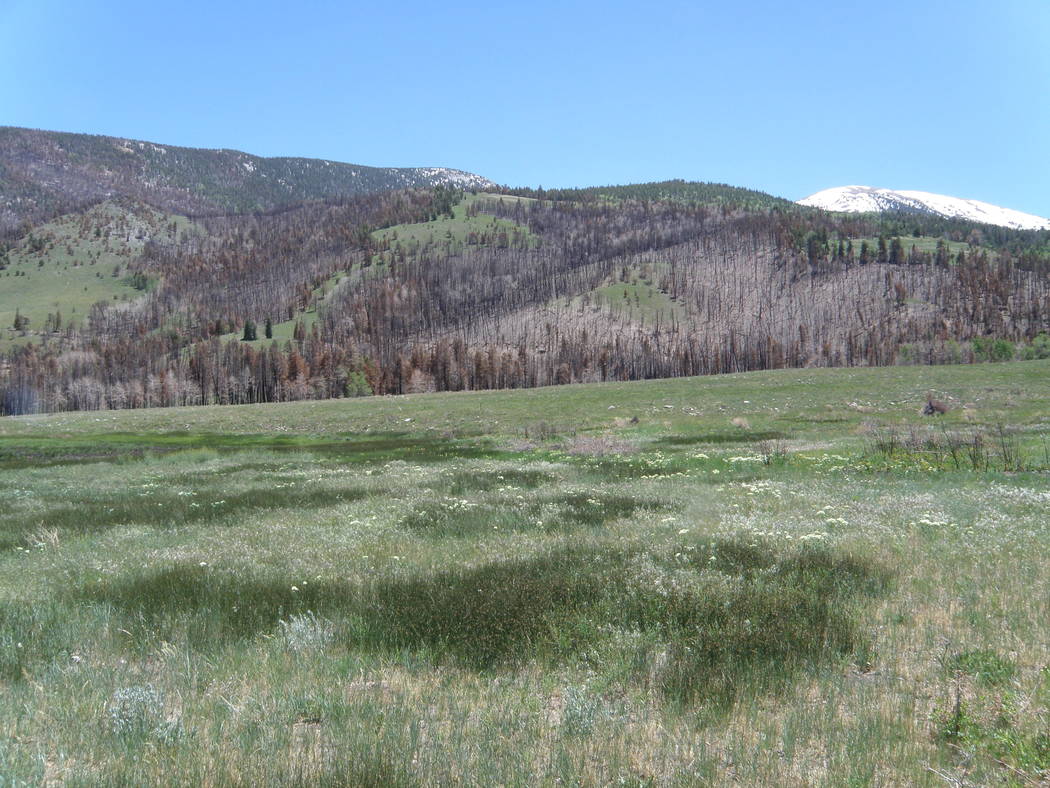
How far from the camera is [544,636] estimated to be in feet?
24.4

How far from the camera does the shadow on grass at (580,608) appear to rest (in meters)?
6.75

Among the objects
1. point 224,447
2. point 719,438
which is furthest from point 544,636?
point 224,447

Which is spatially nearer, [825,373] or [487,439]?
[487,439]

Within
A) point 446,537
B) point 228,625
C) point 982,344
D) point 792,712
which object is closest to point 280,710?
point 228,625

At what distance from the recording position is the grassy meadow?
182 inches

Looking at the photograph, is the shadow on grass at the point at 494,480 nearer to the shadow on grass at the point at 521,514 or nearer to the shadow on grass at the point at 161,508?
the shadow on grass at the point at 521,514

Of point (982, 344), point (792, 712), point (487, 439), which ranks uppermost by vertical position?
point (982, 344)

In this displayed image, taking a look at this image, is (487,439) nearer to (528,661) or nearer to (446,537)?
(446,537)

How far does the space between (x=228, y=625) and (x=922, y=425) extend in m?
43.8

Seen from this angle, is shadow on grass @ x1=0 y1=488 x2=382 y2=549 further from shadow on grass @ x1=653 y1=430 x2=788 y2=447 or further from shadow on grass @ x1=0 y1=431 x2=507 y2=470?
shadow on grass @ x1=653 y1=430 x2=788 y2=447

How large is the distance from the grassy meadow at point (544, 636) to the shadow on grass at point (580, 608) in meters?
0.05

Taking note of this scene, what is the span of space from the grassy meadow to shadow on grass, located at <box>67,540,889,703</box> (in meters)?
0.05

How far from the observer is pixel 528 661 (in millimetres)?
6867

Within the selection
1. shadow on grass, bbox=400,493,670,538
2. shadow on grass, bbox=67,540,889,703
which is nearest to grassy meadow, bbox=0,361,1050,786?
shadow on grass, bbox=67,540,889,703
